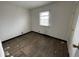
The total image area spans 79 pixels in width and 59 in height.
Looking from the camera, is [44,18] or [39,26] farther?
[39,26]

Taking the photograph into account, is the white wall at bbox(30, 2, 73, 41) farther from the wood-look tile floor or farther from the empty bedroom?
the wood-look tile floor

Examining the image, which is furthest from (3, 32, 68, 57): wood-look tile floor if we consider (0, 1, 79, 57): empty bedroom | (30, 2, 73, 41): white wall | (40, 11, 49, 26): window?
(40, 11, 49, 26): window

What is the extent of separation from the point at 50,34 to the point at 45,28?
0.55 metres

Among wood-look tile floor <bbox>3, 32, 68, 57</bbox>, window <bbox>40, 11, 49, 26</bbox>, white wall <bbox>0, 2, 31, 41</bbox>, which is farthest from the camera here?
window <bbox>40, 11, 49, 26</bbox>

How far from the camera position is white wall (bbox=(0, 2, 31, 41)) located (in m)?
2.70

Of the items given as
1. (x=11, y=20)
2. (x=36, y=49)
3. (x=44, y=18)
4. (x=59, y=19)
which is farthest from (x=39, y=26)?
(x=36, y=49)

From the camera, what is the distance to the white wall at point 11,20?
8.85ft

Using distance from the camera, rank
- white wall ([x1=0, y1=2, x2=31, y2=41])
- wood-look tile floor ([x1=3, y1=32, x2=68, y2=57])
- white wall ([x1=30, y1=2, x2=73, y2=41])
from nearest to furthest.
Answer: wood-look tile floor ([x1=3, y1=32, x2=68, y2=57])
white wall ([x1=30, y1=2, x2=73, y2=41])
white wall ([x1=0, y1=2, x2=31, y2=41])

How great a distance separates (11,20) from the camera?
309cm

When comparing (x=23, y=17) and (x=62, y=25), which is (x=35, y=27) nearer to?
(x=23, y=17)

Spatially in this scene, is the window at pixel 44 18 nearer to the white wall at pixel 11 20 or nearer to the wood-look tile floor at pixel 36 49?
the white wall at pixel 11 20

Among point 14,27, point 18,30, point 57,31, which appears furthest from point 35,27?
point 57,31

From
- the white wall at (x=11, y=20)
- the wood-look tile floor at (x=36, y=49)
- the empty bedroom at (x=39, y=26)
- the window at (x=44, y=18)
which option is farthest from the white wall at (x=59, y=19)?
the white wall at (x=11, y=20)

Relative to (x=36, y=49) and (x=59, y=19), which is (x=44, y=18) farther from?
(x=36, y=49)
